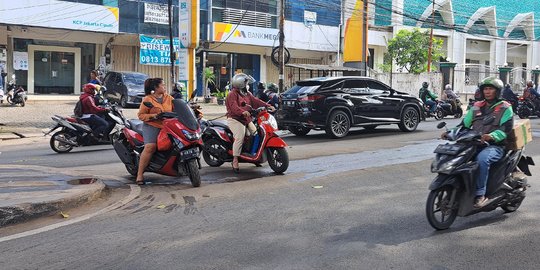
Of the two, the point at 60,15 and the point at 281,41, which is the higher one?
the point at 60,15

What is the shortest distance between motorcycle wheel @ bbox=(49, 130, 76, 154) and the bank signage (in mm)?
18061

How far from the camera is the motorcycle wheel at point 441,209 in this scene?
214 inches

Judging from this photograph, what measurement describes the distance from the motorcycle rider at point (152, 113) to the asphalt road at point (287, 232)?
42cm

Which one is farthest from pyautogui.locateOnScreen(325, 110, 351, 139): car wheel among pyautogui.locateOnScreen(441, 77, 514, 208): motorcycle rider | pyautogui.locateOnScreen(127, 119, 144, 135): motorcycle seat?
pyautogui.locateOnScreen(441, 77, 514, 208): motorcycle rider

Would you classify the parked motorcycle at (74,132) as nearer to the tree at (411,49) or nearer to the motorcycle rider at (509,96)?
the motorcycle rider at (509,96)

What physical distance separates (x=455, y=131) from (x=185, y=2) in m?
19.0

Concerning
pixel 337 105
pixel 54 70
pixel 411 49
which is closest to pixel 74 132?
pixel 337 105

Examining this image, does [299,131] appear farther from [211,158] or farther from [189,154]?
[189,154]

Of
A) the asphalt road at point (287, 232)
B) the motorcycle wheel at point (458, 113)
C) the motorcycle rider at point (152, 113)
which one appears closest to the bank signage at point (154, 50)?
the motorcycle wheel at point (458, 113)

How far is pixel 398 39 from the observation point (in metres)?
40.4

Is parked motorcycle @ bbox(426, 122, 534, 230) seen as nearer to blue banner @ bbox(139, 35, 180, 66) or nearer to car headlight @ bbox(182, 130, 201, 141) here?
car headlight @ bbox(182, 130, 201, 141)

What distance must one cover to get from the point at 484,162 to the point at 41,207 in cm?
490

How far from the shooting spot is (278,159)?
29.7 ft

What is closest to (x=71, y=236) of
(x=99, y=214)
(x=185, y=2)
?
(x=99, y=214)
